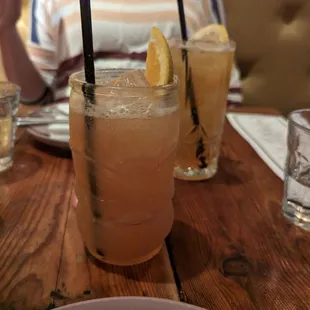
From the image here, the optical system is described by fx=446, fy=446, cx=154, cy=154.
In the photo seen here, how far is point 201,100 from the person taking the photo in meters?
0.79

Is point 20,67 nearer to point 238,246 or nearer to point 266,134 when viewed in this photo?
point 266,134

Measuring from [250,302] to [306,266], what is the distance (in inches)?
4.5

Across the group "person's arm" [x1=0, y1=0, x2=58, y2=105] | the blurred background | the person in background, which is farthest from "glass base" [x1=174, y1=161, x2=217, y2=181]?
the blurred background

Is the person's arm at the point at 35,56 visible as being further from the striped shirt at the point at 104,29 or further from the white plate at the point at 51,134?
the white plate at the point at 51,134

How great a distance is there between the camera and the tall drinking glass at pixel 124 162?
50cm

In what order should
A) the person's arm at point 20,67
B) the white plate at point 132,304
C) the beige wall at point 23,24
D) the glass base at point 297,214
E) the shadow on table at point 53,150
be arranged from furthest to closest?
the beige wall at point 23,24, the person's arm at point 20,67, the shadow on table at point 53,150, the glass base at point 297,214, the white plate at point 132,304

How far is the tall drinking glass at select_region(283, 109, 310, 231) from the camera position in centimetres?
68

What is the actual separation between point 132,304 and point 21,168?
0.44m

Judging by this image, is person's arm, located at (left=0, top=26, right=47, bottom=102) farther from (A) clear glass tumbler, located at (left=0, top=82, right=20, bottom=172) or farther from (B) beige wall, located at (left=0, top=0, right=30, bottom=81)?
(A) clear glass tumbler, located at (left=0, top=82, right=20, bottom=172)

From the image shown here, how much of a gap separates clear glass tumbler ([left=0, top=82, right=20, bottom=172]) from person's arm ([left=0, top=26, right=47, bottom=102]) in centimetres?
72

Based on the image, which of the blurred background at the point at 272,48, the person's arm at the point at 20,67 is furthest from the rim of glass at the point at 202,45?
the blurred background at the point at 272,48

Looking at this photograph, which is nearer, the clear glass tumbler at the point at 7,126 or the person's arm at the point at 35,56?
the clear glass tumbler at the point at 7,126

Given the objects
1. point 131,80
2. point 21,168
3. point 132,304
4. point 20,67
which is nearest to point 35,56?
point 20,67

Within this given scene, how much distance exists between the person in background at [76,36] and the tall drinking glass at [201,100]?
0.79 meters
